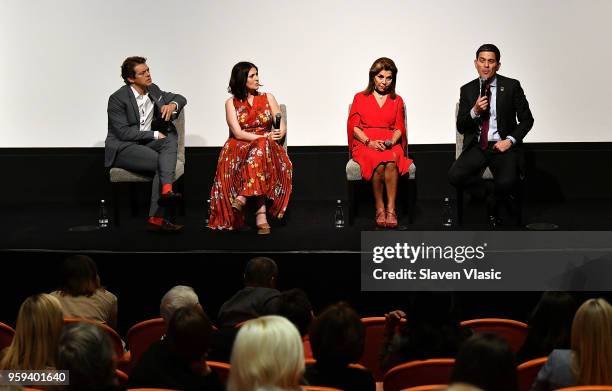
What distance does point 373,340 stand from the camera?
390 centimetres

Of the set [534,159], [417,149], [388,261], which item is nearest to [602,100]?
[534,159]

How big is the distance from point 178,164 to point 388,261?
5.69 ft

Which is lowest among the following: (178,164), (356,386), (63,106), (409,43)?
(356,386)

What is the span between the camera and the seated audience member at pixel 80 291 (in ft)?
13.4

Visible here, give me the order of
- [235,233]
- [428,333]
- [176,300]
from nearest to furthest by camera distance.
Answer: [428,333], [176,300], [235,233]

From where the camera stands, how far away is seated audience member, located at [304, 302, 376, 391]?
9.71ft

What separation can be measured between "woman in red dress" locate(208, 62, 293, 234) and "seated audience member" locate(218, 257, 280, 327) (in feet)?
5.01

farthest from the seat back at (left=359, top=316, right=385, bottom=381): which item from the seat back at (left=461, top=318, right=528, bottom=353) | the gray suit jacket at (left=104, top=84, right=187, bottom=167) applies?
the gray suit jacket at (left=104, top=84, right=187, bottom=167)

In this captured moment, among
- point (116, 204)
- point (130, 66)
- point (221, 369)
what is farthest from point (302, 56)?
point (221, 369)

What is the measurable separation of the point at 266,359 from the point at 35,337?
0.96 m

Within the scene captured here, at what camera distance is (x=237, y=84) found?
5969 millimetres

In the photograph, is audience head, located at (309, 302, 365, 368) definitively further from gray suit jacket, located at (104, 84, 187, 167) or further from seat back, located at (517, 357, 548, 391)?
gray suit jacket, located at (104, 84, 187, 167)

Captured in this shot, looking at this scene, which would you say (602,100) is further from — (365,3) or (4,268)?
(4,268)

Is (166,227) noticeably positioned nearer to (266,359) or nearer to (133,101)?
(133,101)
